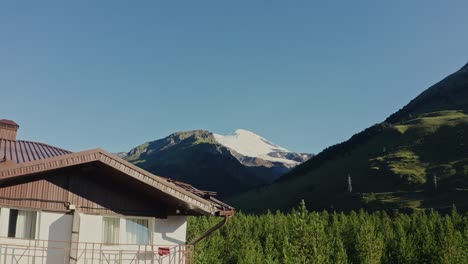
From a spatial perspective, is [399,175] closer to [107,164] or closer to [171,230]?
[171,230]

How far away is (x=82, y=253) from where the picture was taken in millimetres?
12555

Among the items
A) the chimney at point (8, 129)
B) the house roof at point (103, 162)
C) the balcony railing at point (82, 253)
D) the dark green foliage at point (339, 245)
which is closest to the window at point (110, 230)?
the balcony railing at point (82, 253)

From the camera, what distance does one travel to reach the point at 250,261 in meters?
47.9

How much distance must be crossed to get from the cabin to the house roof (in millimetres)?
23

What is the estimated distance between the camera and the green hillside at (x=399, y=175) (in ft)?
453

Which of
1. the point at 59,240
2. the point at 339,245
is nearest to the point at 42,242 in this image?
the point at 59,240

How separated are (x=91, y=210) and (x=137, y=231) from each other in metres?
1.57

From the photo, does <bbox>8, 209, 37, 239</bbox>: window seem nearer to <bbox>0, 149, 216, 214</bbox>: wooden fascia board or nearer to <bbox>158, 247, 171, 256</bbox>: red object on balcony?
<bbox>0, 149, 216, 214</bbox>: wooden fascia board

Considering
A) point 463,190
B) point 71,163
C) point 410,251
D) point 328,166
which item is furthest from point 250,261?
point 328,166

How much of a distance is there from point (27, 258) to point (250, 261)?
37.9m

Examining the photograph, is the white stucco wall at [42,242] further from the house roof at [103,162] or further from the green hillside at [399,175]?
the green hillside at [399,175]

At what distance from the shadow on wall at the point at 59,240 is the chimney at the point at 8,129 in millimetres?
7182

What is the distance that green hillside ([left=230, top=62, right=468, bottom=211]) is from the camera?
138 meters

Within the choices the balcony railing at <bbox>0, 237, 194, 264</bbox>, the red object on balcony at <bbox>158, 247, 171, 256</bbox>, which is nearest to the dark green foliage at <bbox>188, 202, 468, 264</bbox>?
the red object on balcony at <bbox>158, 247, 171, 256</bbox>
